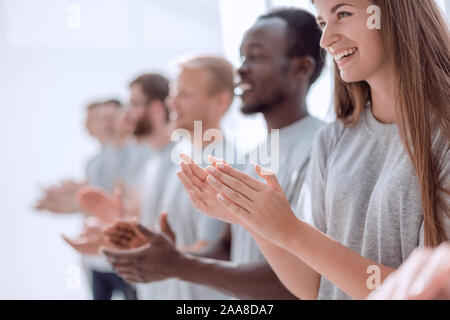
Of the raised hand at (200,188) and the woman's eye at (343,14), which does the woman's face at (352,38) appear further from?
the raised hand at (200,188)

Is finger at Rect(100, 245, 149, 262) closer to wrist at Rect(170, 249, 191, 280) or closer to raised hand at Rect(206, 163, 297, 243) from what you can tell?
wrist at Rect(170, 249, 191, 280)

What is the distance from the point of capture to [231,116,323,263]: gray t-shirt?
1136 mm

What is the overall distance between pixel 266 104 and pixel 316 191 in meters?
0.40

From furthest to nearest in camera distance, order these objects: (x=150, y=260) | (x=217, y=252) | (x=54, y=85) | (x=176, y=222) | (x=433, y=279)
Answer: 1. (x=54, y=85)
2. (x=176, y=222)
3. (x=217, y=252)
4. (x=150, y=260)
5. (x=433, y=279)

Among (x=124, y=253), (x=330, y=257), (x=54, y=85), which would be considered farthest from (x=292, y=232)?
(x=54, y=85)

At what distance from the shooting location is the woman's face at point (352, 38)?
78 cm

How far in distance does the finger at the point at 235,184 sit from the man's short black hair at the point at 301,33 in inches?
25.6

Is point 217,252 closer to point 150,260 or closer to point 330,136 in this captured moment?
point 150,260

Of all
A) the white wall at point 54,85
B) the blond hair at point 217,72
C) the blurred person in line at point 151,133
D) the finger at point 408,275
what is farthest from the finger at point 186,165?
the white wall at point 54,85

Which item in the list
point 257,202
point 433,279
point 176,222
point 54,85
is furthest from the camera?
point 54,85

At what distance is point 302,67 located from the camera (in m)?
1.28

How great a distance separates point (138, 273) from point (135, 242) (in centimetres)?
9

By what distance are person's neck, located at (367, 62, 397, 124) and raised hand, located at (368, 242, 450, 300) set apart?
1.49 ft
